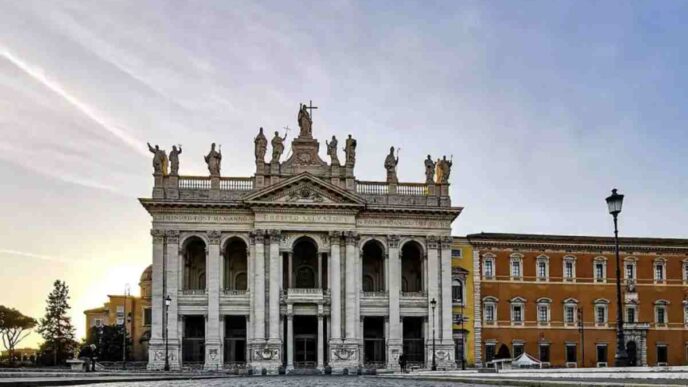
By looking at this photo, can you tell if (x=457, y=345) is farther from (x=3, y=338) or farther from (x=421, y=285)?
(x=3, y=338)

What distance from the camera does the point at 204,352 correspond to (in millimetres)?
68062

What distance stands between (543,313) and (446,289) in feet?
31.1

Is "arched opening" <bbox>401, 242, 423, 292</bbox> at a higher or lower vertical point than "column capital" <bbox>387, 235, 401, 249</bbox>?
lower

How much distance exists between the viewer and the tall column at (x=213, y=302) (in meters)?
67.1

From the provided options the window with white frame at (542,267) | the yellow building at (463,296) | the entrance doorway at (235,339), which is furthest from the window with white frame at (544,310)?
the entrance doorway at (235,339)

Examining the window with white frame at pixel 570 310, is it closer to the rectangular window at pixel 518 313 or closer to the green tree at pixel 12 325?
the rectangular window at pixel 518 313

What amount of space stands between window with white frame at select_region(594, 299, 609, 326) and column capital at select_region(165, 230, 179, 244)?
111 feet

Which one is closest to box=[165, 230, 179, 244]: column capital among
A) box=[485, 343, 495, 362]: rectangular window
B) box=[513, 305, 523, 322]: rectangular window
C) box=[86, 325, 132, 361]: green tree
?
box=[86, 325, 132, 361]: green tree

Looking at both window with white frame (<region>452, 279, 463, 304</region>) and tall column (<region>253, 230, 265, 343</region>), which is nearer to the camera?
tall column (<region>253, 230, 265, 343</region>)

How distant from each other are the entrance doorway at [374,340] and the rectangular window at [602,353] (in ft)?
58.5

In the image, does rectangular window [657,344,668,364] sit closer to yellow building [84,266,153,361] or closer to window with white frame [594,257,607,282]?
window with white frame [594,257,607,282]

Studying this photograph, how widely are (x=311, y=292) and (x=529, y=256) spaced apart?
18682 millimetres

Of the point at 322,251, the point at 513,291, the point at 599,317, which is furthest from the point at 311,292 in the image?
the point at 599,317

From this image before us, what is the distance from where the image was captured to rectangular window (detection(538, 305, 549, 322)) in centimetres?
7444
